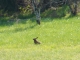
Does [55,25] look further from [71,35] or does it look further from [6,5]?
[6,5]

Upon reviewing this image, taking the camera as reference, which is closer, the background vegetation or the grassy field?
the grassy field

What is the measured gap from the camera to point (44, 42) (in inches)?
599

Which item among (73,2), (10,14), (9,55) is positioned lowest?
(10,14)

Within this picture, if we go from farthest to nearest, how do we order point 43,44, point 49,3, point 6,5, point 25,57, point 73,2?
point 6,5 < point 49,3 < point 73,2 < point 43,44 < point 25,57

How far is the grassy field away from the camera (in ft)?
38.6

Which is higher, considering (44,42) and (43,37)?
(44,42)

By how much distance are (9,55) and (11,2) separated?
16170 mm

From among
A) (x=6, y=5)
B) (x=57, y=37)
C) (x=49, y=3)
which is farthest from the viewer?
(x=6, y=5)

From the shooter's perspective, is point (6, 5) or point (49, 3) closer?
point (49, 3)

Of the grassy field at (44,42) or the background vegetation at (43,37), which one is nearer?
the grassy field at (44,42)

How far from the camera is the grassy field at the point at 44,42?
11.8 m

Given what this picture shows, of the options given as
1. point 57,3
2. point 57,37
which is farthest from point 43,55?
point 57,3

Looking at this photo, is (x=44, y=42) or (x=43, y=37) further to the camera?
(x=43, y=37)

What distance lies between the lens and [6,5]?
2800cm
